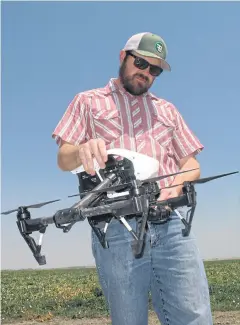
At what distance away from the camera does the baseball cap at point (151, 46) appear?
3420 millimetres

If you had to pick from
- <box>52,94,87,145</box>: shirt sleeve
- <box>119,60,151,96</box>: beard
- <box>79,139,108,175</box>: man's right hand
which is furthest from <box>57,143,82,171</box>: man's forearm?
<box>119,60,151,96</box>: beard

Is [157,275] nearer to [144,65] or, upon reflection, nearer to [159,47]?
[144,65]

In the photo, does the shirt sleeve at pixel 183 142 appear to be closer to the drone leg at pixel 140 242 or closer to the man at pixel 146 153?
the man at pixel 146 153

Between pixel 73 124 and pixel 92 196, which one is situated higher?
pixel 73 124

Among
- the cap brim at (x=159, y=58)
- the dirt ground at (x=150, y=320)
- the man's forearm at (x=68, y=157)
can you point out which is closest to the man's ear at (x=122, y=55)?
the cap brim at (x=159, y=58)

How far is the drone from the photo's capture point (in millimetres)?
2350

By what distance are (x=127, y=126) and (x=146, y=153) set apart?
26cm

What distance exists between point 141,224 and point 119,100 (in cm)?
160

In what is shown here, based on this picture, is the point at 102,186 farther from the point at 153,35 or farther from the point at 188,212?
the point at 153,35

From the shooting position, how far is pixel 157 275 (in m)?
3.30

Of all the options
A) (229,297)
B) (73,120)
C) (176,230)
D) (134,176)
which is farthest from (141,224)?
(229,297)

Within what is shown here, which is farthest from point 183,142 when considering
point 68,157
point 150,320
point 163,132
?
point 150,320

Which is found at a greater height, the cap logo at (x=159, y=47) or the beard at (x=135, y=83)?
the cap logo at (x=159, y=47)

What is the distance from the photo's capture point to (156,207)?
2.68 meters
